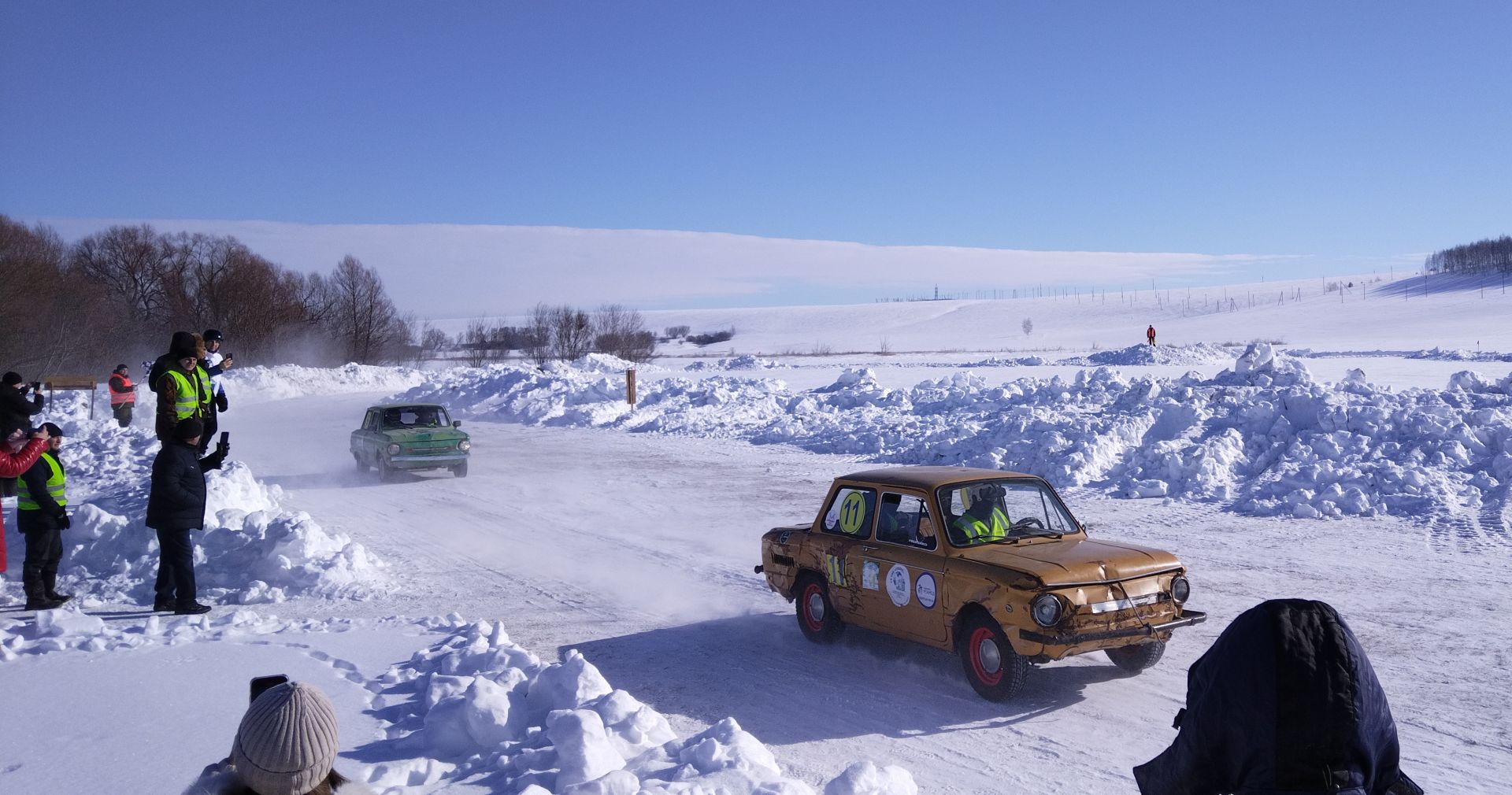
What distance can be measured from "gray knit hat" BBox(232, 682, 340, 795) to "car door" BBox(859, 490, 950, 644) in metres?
5.18

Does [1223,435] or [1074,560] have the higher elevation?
[1074,560]

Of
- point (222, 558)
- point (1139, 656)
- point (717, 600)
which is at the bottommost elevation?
point (717, 600)

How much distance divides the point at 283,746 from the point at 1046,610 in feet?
16.2

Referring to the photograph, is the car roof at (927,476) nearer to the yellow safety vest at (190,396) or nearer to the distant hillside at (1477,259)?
the yellow safety vest at (190,396)

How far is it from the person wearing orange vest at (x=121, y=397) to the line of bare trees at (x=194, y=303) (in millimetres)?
26878

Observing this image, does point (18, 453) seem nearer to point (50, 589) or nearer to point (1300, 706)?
point (50, 589)

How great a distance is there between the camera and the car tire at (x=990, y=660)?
6520mm

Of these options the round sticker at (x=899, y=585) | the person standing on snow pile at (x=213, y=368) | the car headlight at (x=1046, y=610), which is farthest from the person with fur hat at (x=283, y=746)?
the person standing on snow pile at (x=213, y=368)

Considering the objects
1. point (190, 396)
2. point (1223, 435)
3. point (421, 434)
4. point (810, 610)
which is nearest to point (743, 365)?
point (421, 434)

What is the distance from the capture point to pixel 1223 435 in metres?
15.6

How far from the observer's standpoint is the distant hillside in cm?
11495

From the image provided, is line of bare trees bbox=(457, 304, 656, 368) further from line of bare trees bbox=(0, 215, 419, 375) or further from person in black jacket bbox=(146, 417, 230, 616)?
person in black jacket bbox=(146, 417, 230, 616)

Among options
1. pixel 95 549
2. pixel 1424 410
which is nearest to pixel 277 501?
pixel 95 549

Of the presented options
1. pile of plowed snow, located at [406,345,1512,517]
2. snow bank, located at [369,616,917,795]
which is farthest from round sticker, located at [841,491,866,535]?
pile of plowed snow, located at [406,345,1512,517]
